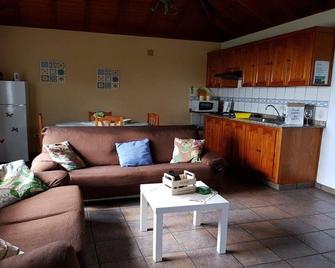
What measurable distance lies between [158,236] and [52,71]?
4.35 metres

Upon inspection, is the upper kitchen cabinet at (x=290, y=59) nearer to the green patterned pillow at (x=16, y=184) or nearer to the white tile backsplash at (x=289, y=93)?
the white tile backsplash at (x=289, y=93)

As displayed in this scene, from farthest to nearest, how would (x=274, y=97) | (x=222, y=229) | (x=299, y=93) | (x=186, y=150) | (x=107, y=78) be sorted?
(x=107, y=78) → (x=274, y=97) → (x=299, y=93) → (x=186, y=150) → (x=222, y=229)

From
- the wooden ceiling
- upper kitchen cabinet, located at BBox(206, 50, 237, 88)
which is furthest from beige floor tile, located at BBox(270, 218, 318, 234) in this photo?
upper kitchen cabinet, located at BBox(206, 50, 237, 88)

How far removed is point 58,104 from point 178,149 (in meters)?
3.02

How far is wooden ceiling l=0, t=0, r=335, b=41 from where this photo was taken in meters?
4.46

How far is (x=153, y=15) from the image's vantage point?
5.21 meters

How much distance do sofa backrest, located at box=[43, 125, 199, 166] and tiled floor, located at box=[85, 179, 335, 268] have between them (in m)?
0.58

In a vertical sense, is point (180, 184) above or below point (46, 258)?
below

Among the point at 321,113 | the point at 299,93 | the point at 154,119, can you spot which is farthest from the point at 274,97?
the point at 154,119

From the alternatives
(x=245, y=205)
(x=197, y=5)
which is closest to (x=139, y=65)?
(x=197, y=5)

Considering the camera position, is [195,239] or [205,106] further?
[205,106]

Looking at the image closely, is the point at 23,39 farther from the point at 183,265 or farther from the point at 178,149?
the point at 183,265

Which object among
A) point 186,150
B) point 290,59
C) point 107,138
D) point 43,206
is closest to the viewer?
point 43,206

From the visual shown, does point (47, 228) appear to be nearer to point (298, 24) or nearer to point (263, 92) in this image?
point (263, 92)
